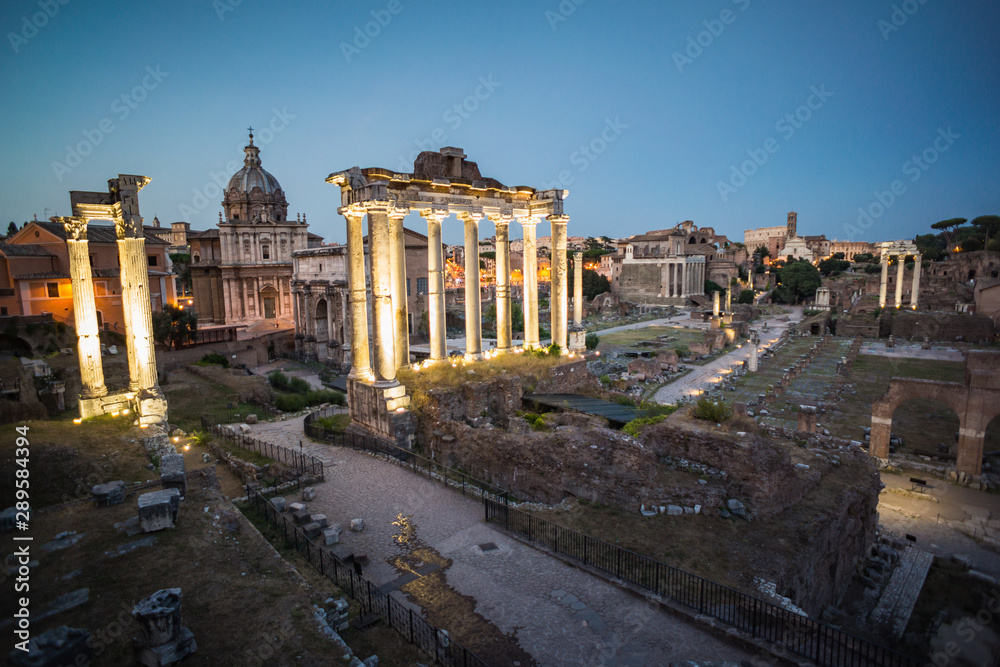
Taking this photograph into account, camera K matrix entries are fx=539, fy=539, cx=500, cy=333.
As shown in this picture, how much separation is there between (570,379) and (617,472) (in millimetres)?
→ 8854

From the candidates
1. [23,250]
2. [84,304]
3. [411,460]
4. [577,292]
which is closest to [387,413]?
[411,460]

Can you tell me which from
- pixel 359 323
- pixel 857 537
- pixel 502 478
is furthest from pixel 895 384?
pixel 359 323

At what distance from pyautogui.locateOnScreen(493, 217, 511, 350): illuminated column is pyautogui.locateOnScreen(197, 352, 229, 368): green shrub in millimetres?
20775

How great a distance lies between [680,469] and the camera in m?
12.2

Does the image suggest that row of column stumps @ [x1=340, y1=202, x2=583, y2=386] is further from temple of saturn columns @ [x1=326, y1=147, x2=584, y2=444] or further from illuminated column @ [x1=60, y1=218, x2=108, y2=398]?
illuminated column @ [x1=60, y1=218, x2=108, y2=398]

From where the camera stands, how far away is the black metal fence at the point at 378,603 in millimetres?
7152

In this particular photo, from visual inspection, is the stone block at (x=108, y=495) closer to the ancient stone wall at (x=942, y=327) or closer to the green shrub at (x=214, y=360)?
the green shrub at (x=214, y=360)

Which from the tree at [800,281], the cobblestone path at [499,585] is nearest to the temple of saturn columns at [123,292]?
the cobblestone path at [499,585]

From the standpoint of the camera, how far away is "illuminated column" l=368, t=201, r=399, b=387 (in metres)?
16.1

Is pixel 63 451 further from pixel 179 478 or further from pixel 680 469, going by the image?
pixel 680 469

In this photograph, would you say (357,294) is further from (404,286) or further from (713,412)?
(713,412)

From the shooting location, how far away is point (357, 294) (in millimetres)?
16625

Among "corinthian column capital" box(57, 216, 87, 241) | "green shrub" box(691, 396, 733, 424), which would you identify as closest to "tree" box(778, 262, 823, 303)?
"green shrub" box(691, 396, 733, 424)

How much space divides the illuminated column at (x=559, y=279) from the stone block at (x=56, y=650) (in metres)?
17.7
